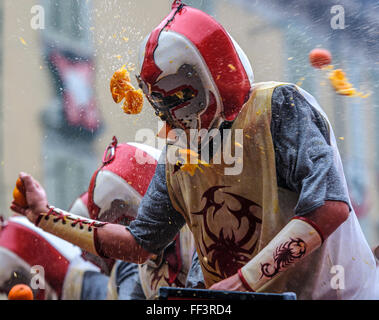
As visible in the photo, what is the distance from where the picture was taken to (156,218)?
4.62 feet

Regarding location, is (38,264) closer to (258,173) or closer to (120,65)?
(120,65)

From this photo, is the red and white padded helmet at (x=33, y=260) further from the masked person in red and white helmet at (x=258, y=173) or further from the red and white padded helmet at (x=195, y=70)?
the red and white padded helmet at (x=195, y=70)

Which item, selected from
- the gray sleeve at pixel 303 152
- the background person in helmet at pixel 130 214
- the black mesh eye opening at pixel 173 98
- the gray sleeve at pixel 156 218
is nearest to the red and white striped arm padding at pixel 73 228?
the gray sleeve at pixel 156 218

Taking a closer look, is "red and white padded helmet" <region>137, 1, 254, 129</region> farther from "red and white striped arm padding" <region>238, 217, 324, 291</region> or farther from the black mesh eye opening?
"red and white striped arm padding" <region>238, 217, 324, 291</region>

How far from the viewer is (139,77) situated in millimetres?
1239

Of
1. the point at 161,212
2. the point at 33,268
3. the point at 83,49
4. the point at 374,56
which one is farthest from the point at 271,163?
the point at 83,49

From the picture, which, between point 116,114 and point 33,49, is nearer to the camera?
point 116,114

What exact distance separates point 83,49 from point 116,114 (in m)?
0.81

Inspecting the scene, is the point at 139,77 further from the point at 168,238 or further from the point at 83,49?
the point at 83,49

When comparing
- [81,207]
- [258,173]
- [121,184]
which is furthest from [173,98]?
[81,207]

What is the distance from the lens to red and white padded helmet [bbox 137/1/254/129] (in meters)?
1.17

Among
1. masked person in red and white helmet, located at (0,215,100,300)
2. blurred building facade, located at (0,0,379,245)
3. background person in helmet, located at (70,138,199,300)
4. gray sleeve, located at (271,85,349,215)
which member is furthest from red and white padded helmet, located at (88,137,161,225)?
gray sleeve, located at (271,85,349,215)

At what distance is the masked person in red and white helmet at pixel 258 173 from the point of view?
107 cm

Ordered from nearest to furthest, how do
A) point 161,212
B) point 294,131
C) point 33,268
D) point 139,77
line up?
point 294,131
point 139,77
point 161,212
point 33,268
